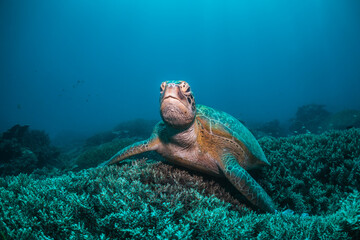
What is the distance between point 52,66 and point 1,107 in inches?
2381

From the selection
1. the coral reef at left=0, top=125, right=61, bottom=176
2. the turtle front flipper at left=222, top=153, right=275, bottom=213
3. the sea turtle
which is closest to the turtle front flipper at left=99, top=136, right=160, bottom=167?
the sea turtle

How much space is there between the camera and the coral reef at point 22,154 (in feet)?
22.9

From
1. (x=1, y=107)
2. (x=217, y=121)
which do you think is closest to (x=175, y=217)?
(x=217, y=121)

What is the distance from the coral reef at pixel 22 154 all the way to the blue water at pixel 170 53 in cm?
8611

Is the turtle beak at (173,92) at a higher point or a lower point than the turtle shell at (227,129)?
lower

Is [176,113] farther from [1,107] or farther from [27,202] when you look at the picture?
[1,107]

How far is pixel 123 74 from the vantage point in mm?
154750

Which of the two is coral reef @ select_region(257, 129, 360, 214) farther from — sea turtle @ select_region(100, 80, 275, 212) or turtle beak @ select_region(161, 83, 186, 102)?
turtle beak @ select_region(161, 83, 186, 102)

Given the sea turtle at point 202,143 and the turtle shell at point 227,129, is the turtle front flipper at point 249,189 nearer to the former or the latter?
the sea turtle at point 202,143

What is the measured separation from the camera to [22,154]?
765 centimetres

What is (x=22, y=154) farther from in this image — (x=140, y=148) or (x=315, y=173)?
(x=315, y=173)

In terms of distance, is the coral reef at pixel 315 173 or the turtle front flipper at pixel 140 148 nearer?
the coral reef at pixel 315 173

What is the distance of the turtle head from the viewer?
2.38m

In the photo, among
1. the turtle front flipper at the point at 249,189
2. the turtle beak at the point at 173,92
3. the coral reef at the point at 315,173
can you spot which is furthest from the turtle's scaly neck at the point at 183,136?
the coral reef at the point at 315,173
